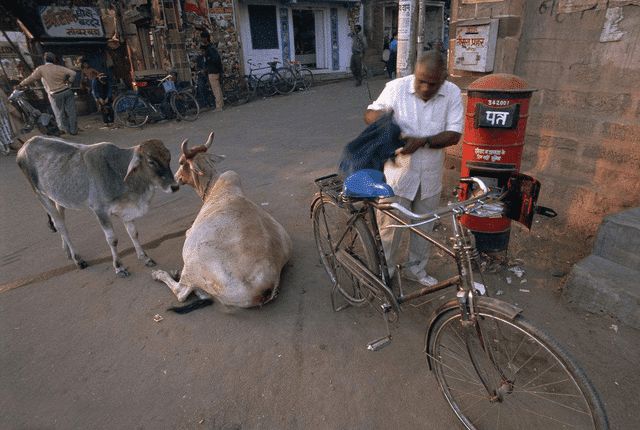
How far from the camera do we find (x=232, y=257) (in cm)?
331

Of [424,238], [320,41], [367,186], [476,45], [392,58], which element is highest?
[320,41]

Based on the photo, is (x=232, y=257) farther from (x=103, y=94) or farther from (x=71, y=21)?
(x=71, y=21)

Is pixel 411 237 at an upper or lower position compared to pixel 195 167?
lower

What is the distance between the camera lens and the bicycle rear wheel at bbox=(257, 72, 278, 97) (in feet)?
47.9

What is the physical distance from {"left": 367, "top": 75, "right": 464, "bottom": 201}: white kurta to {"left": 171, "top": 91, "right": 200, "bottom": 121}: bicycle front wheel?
32.3 feet

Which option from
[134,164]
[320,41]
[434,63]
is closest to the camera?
[434,63]

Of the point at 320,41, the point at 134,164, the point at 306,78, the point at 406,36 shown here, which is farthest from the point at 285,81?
the point at 134,164

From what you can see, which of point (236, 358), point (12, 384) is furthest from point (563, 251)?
point (12, 384)

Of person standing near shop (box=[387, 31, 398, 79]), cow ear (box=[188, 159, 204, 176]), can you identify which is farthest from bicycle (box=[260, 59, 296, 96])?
cow ear (box=[188, 159, 204, 176])

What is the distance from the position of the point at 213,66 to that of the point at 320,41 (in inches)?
310

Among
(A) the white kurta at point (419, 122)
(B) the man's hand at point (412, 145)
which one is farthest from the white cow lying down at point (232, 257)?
(B) the man's hand at point (412, 145)

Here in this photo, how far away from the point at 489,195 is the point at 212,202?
2.79 meters

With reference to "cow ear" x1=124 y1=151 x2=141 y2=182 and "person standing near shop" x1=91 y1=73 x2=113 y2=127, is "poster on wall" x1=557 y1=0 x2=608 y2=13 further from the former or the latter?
"person standing near shop" x1=91 y1=73 x2=113 y2=127

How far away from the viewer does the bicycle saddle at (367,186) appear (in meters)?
2.57
